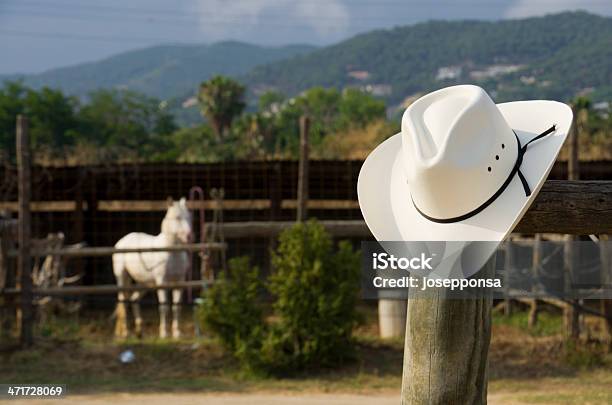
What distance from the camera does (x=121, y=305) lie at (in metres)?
10.7

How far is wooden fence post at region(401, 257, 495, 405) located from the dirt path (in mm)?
4653

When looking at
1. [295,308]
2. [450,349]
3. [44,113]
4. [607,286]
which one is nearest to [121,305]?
[295,308]

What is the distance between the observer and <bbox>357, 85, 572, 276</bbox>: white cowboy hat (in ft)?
10.7

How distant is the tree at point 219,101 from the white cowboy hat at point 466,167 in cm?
6540

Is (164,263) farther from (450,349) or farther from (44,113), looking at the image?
(44,113)

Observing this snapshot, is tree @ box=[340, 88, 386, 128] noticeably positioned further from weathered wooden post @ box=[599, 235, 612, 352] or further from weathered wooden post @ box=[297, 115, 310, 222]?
weathered wooden post @ box=[599, 235, 612, 352]

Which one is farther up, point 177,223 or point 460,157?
point 460,157

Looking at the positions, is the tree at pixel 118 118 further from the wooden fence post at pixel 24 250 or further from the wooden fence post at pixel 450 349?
the wooden fence post at pixel 450 349

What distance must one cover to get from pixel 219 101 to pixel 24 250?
6041 cm

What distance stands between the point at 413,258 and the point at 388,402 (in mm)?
4848

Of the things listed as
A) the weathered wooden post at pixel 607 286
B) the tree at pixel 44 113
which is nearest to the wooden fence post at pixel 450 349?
the weathered wooden post at pixel 607 286

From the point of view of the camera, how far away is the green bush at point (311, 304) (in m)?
8.99

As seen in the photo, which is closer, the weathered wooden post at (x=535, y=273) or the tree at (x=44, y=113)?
the weathered wooden post at (x=535, y=273)

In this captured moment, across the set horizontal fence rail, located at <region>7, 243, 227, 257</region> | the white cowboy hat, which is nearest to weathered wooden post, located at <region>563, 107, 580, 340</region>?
horizontal fence rail, located at <region>7, 243, 227, 257</region>
